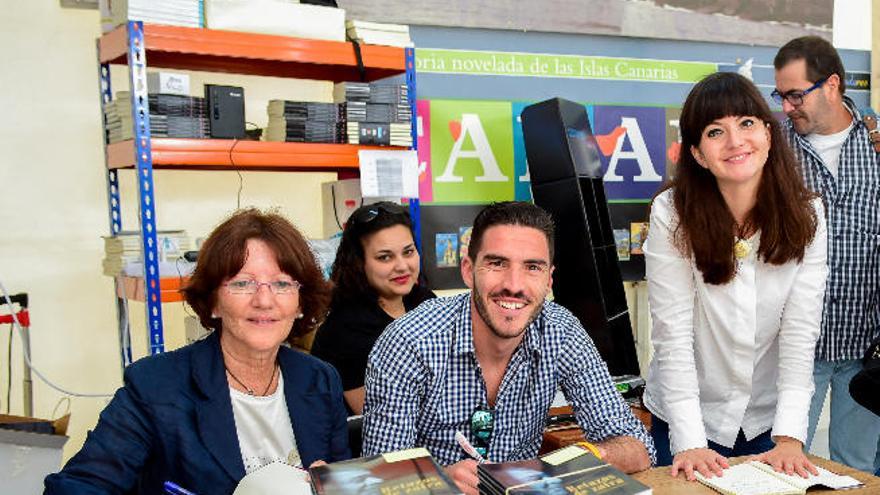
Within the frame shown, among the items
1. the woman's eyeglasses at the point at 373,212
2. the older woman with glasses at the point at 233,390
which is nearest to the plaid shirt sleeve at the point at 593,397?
the older woman with glasses at the point at 233,390

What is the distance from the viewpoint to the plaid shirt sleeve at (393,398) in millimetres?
1573

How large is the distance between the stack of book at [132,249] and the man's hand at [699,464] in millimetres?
1922

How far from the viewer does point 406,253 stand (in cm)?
269

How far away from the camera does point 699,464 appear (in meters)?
1.40

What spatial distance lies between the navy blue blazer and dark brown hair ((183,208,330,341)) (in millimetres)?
93

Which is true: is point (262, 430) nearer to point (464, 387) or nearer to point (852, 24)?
point (464, 387)

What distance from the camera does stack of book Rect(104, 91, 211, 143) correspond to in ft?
8.57

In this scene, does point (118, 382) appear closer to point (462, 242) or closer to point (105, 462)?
point (462, 242)

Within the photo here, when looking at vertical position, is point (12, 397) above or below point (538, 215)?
below

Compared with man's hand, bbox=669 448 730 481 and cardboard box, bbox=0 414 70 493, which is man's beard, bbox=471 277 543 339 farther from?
cardboard box, bbox=0 414 70 493

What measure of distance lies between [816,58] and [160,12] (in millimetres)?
2230

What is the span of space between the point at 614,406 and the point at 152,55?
2.08 meters

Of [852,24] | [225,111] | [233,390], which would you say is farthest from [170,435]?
[852,24]

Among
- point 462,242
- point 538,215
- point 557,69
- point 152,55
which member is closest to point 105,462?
point 538,215
